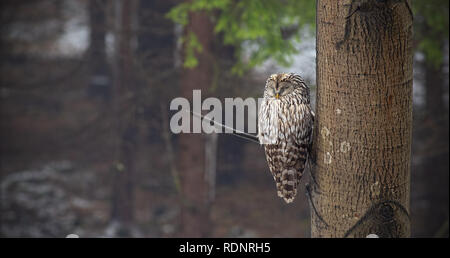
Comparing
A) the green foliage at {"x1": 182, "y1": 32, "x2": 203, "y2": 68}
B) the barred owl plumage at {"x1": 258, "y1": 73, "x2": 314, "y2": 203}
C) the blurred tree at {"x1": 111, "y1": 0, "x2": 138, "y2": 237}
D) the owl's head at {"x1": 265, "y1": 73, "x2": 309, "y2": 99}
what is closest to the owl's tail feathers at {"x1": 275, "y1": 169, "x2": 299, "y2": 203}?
the barred owl plumage at {"x1": 258, "y1": 73, "x2": 314, "y2": 203}

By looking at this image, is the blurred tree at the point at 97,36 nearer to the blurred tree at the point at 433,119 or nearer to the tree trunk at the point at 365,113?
the blurred tree at the point at 433,119

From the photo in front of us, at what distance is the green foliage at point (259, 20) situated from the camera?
5.81m

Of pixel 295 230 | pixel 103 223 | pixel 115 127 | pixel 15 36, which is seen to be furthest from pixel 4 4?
pixel 295 230

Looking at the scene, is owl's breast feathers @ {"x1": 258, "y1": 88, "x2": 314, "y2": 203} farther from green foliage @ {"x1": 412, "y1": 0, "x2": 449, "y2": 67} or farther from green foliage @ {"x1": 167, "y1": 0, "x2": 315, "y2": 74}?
green foliage @ {"x1": 412, "y1": 0, "x2": 449, "y2": 67}

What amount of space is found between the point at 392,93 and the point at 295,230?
6.57 m

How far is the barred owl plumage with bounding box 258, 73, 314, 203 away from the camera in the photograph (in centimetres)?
321

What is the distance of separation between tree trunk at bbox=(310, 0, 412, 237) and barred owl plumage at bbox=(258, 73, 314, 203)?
505 mm

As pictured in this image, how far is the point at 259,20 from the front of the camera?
5.83 metres

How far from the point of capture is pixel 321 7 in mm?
2615

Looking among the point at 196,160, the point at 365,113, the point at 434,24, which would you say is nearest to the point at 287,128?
the point at 365,113

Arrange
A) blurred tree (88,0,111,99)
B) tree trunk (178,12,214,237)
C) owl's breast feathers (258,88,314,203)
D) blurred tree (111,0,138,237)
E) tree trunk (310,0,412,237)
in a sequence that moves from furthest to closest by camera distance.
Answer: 1. blurred tree (88,0,111,99)
2. blurred tree (111,0,138,237)
3. tree trunk (178,12,214,237)
4. owl's breast feathers (258,88,314,203)
5. tree trunk (310,0,412,237)
